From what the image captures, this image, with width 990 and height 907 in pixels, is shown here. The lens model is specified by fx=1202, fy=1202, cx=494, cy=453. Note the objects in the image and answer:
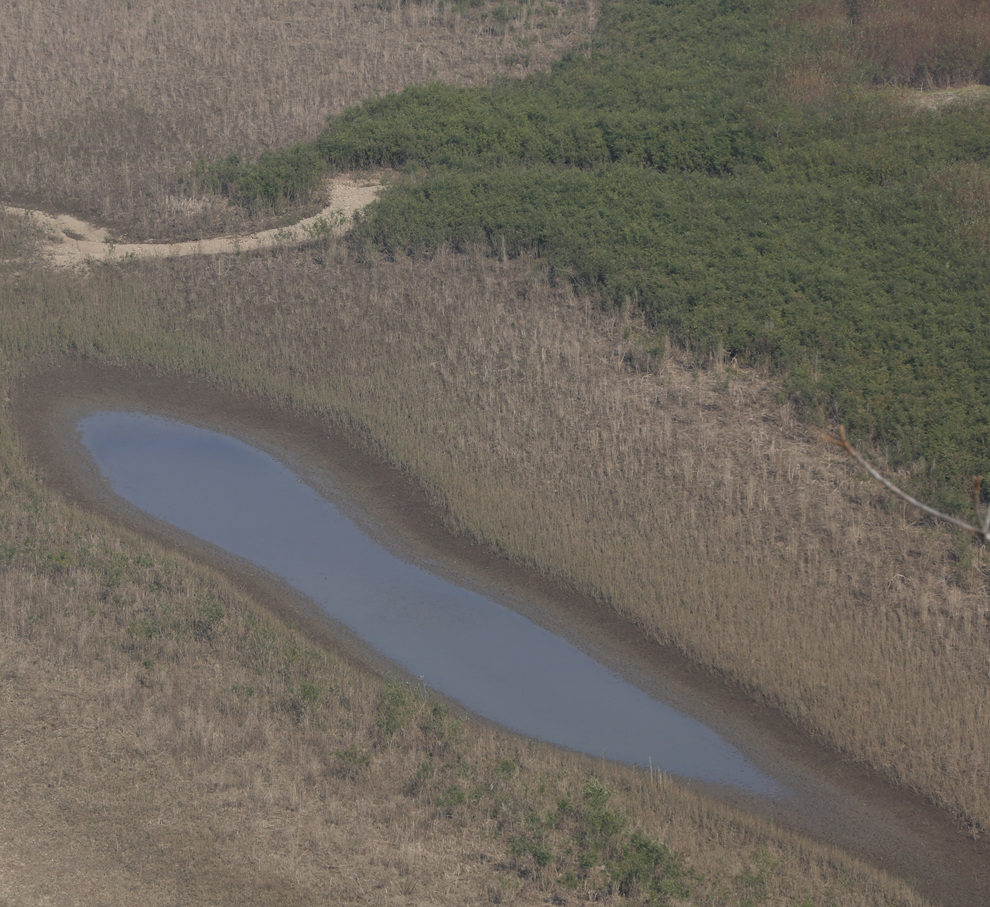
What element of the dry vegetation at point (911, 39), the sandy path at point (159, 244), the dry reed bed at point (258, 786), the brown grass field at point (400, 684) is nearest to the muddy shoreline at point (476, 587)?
the brown grass field at point (400, 684)

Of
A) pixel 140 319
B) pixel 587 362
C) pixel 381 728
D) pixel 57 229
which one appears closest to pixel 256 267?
pixel 140 319

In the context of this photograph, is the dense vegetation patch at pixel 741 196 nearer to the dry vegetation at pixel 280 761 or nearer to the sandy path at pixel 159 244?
the sandy path at pixel 159 244

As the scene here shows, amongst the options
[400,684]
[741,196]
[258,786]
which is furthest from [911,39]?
[258,786]

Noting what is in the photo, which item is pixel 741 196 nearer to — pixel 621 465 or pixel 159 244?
pixel 621 465

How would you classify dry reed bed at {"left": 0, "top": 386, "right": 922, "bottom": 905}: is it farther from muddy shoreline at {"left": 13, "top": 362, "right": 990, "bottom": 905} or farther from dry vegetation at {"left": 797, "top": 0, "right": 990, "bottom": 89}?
dry vegetation at {"left": 797, "top": 0, "right": 990, "bottom": 89}

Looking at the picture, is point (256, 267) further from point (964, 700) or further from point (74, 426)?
point (964, 700)

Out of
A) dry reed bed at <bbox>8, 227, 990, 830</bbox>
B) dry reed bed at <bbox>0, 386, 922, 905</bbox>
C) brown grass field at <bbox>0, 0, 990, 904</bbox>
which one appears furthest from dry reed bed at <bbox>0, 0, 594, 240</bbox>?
dry reed bed at <bbox>0, 386, 922, 905</bbox>
